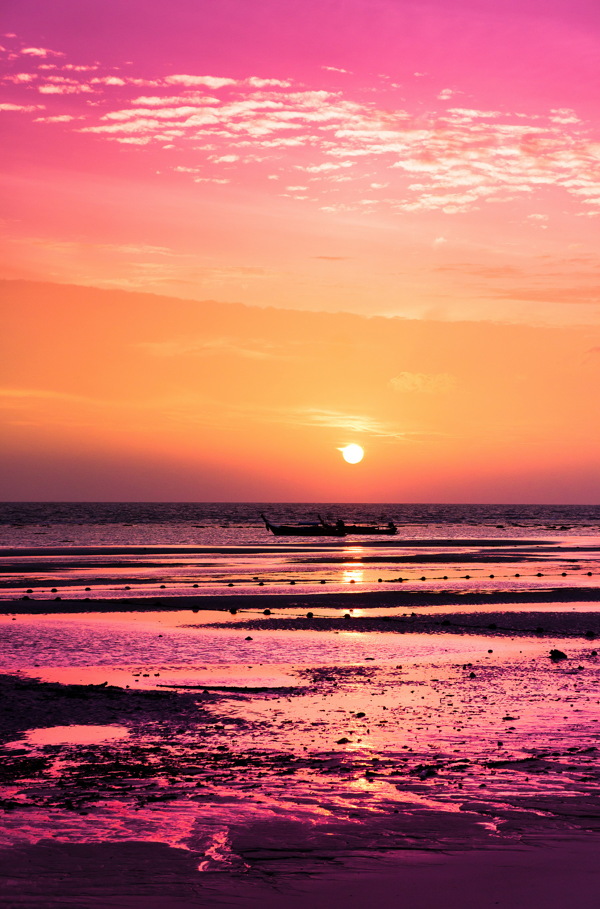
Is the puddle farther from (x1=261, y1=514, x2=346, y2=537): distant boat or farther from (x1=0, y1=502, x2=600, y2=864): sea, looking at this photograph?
(x1=261, y1=514, x2=346, y2=537): distant boat

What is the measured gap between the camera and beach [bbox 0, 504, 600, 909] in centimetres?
868

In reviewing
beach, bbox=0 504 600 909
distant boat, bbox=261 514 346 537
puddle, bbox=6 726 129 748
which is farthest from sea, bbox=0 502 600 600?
distant boat, bbox=261 514 346 537

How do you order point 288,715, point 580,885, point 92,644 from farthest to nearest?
point 92,644 < point 288,715 < point 580,885

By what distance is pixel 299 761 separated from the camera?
12625 mm

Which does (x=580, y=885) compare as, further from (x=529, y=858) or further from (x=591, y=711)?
(x=591, y=711)

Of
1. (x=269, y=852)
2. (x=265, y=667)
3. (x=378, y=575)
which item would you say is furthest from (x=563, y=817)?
(x=378, y=575)

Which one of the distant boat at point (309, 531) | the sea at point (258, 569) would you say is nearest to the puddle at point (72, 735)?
the sea at point (258, 569)

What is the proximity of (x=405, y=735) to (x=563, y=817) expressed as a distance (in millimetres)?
4134

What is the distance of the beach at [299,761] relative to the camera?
28.5ft

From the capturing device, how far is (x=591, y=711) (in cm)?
1578

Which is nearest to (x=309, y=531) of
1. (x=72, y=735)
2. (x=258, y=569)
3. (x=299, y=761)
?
→ (x=258, y=569)

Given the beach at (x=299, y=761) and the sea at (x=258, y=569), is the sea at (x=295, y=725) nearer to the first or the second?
the beach at (x=299, y=761)

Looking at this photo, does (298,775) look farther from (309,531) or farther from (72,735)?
(309,531)

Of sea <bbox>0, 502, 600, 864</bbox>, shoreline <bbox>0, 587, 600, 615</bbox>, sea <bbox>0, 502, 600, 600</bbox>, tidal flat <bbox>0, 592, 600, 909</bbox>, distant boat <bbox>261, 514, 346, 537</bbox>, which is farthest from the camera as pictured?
distant boat <bbox>261, 514, 346, 537</bbox>
